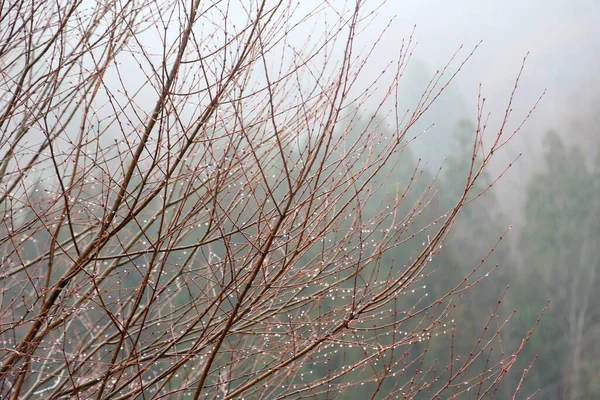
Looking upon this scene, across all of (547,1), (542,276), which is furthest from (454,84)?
(542,276)

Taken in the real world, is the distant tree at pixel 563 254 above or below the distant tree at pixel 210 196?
below

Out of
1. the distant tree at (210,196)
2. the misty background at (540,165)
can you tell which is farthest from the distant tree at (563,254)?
the distant tree at (210,196)

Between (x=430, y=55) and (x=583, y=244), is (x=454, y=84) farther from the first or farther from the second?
(x=583, y=244)

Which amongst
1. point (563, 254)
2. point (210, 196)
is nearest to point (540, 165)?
point (563, 254)

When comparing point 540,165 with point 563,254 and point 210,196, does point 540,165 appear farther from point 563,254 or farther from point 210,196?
point 210,196

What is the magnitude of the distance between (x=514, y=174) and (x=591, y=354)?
5211mm

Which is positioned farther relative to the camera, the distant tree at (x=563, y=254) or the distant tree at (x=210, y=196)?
the distant tree at (x=563, y=254)

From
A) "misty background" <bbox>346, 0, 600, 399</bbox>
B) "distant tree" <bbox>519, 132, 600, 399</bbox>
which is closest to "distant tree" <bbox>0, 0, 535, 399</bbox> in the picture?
"misty background" <bbox>346, 0, 600, 399</bbox>

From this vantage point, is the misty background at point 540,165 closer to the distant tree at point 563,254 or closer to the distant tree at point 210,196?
the distant tree at point 563,254

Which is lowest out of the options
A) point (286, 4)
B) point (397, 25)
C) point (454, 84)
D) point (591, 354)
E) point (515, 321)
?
point (591, 354)

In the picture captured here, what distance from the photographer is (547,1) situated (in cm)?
2106

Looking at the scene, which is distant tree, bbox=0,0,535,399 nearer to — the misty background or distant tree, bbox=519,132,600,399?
the misty background

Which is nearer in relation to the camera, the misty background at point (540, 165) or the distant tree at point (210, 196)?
the distant tree at point (210, 196)

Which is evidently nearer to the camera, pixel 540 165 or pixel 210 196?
pixel 210 196
